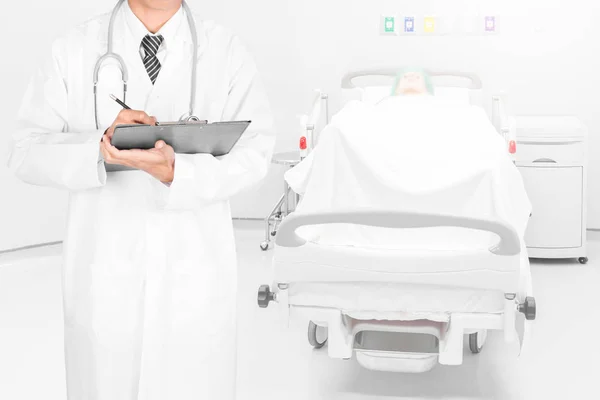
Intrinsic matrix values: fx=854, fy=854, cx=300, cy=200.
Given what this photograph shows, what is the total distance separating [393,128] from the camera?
12.2 ft

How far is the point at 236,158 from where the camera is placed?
5.60ft

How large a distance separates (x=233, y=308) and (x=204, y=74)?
0.50 metres

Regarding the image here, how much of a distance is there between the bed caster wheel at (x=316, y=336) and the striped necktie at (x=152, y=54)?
2.00 metres

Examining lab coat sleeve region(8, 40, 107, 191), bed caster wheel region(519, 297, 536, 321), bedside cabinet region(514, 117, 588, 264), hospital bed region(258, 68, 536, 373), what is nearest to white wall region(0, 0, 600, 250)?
bedside cabinet region(514, 117, 588, 264)

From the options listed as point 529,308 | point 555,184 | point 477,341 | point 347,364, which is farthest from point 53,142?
point 555,184

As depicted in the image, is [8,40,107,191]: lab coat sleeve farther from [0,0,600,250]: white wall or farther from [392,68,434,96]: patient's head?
[0,0,600,250]: white wall

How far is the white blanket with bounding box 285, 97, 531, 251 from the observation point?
10.5 feet

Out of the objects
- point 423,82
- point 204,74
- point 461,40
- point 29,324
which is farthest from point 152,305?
point 461,40

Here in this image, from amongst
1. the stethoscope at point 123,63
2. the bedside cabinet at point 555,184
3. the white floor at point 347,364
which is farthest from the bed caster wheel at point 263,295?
the bedside cabinet at point 555,184

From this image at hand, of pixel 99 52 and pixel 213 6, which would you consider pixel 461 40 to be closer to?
pixel 213 6

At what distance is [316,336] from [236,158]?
2091mm

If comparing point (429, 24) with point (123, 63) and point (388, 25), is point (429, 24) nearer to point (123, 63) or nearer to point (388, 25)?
point (388, 25)

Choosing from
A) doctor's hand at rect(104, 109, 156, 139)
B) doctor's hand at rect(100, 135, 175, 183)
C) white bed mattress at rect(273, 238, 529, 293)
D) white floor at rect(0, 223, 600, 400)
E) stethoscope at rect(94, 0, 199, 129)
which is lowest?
white floor at rect(0, 223, 600, 400)

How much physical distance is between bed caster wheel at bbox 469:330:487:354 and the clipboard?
2191mm
